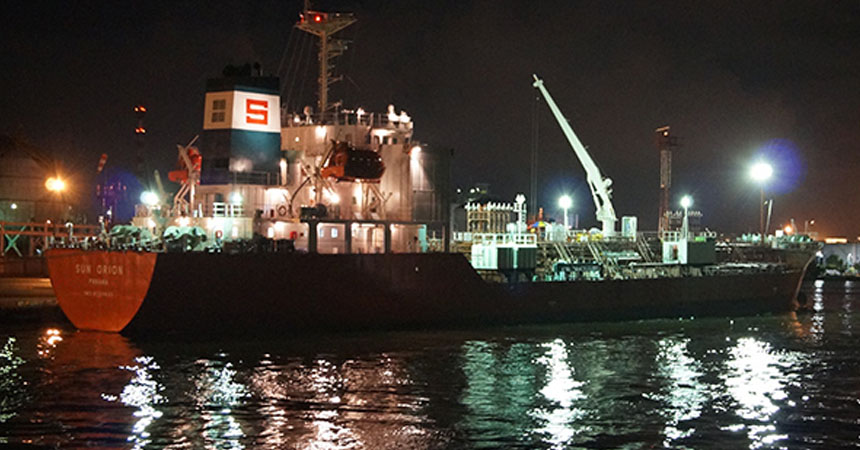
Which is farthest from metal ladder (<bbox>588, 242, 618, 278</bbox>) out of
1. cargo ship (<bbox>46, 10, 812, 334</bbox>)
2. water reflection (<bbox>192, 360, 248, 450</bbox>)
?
water reflection (<bbox>192, 360, 248, 450</bbox>)

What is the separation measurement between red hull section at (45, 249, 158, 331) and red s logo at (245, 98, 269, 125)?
7.10 meters

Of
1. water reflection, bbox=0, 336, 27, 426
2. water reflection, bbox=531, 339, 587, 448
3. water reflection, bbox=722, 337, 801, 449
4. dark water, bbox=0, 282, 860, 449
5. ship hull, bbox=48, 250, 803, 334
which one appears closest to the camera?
dark water, bbox=0, 282, 860, 449

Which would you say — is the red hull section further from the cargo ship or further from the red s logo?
the red s logo

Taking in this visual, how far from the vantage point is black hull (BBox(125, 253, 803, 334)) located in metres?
25.9

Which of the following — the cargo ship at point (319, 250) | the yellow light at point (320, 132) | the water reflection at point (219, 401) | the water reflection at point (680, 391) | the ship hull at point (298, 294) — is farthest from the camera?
the yellow light at point (320, 132)

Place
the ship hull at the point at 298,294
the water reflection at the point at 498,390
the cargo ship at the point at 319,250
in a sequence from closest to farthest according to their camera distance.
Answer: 1. the water reflection at the point at 498,390
2. the ship hull at the point at 298,294
3. the cargo ship at the point at 319,250

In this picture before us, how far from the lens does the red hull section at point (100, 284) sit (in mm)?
25656

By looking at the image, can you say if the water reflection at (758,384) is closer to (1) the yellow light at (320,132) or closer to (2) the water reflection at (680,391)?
(2) the water reflection at (680,391)

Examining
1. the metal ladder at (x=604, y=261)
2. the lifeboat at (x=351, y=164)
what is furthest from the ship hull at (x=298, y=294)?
the lifeboat at (x=351, y=164)

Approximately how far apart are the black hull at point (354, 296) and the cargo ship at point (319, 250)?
0.14 feet

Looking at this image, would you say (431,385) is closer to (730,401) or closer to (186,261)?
(730,401)

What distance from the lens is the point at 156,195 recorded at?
103ft

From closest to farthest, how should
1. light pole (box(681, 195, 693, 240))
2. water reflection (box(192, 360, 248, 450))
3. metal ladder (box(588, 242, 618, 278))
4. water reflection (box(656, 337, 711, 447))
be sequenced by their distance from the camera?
water reflection (box(192, 360, 248, 450))
water reflection (box(656, 337, 711, 447))
metal ladder (box(588, 242, 618, 278))
light pole (box(681, 195, 693, 240))

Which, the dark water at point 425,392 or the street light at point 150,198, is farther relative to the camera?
the street light at point 150,198
